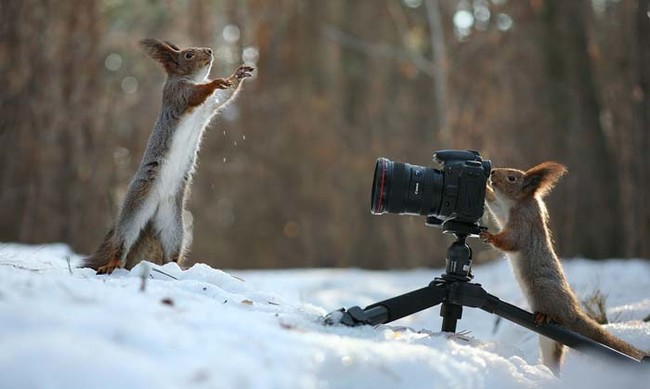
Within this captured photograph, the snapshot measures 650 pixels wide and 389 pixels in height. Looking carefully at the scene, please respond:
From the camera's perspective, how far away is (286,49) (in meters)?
16.8

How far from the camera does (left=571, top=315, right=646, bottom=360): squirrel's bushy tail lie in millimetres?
3547

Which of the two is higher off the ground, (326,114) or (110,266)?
(326,114)

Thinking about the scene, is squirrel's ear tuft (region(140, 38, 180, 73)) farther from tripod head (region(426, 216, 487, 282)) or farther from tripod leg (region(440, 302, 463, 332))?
tripod leg (region(440, 302, 463, 332))

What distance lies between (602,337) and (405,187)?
44.0 inches

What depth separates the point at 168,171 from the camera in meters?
4.28

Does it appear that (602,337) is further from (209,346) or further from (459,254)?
(209,346)

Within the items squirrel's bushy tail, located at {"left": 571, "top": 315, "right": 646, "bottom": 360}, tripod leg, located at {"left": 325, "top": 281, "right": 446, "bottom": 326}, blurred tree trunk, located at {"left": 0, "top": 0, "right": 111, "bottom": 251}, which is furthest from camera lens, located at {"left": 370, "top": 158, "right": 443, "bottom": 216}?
blurred tree trunk, located at {"left": 0, "top": 0, "right": 111, "bottom": 251}

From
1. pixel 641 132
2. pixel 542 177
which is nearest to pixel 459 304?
pixel 542 177

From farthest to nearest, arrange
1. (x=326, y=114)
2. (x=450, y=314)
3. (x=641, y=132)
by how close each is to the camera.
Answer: (x=326, y=114)
(x=641, y=132)
(x=450, y=314)

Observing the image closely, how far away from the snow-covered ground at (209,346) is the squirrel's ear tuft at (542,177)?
832 mm

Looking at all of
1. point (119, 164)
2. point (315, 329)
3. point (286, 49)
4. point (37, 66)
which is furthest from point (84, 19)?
point (315, 329)

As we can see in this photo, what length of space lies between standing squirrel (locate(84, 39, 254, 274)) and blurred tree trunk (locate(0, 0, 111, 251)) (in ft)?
20.9

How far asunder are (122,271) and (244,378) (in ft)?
6.10

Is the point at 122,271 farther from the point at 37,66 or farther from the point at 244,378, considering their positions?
the point at 37,66
